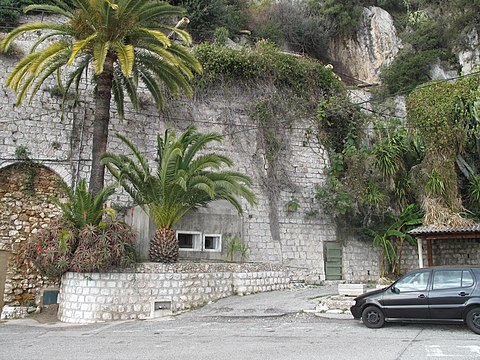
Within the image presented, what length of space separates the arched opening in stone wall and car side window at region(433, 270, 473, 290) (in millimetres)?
11591

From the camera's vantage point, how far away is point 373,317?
9148 millimetres

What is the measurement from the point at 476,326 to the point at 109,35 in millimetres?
11959

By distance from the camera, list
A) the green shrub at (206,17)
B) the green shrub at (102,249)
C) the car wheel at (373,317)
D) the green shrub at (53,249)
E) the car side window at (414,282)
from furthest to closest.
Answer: the green shrub at (206,17), the green shrub at (53,249), the green shrub at (102,249), the car wheel at (373,317), the car side window at (414,282)

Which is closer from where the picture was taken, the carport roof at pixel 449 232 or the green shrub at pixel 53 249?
the green shrub at pixel 53 249

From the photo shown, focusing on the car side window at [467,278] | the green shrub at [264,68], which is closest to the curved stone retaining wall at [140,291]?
the car side window at [467,278]

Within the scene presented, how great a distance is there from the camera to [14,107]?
15750 mm

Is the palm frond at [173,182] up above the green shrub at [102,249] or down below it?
above

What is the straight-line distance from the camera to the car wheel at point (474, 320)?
26.3 ft

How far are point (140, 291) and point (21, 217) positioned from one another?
6076 millimetres

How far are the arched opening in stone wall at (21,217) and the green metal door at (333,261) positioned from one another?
35.7 ft

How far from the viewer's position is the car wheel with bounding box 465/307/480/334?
8.03m

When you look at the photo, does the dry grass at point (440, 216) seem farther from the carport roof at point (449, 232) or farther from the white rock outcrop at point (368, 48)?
the white rock outcrop at point (368, 48)

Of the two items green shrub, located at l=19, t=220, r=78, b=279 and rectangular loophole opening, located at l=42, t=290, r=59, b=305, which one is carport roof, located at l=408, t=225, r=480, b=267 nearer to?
green shrub, located at l=19, t=220, r=78, b=279

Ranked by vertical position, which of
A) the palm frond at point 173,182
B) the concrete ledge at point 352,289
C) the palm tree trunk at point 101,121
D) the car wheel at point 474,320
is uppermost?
the palm tree trunk at point 101,121
